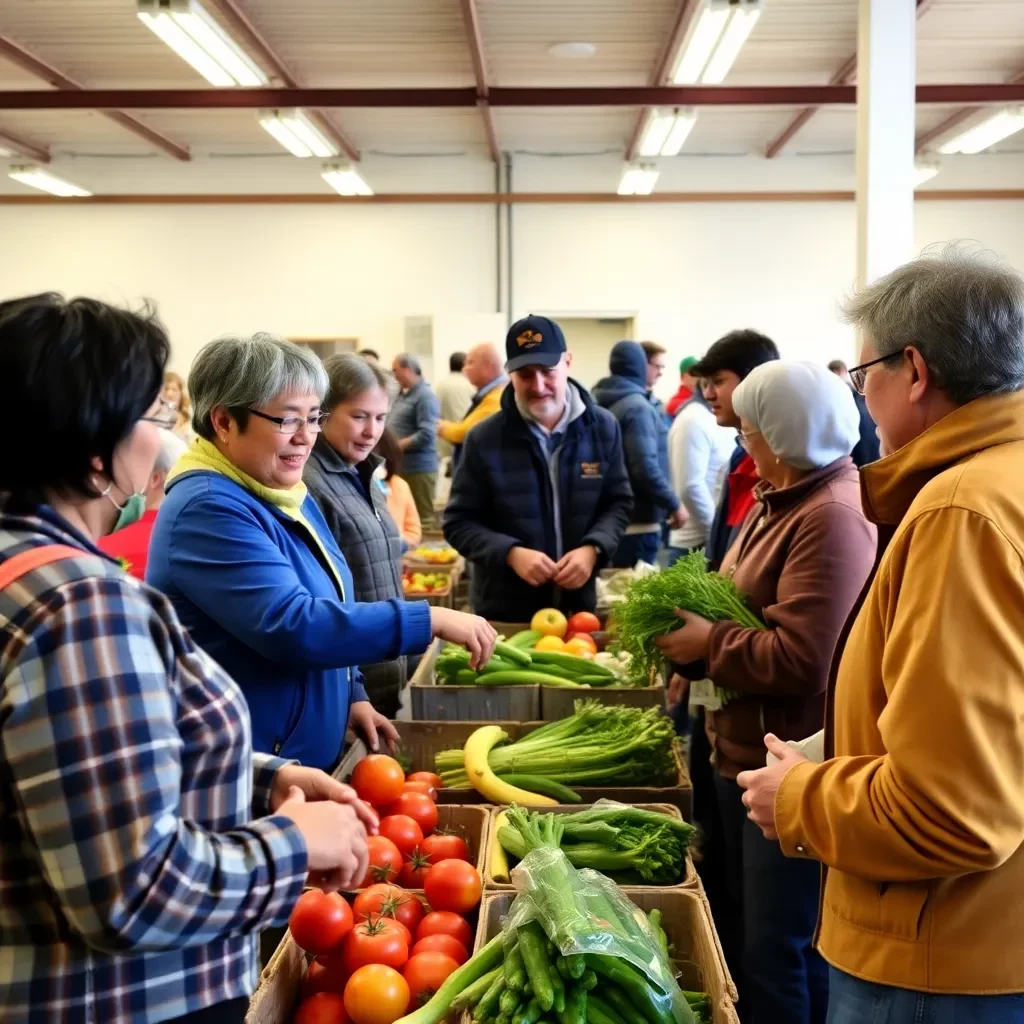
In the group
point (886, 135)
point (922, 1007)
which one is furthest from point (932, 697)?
point (886, 135)

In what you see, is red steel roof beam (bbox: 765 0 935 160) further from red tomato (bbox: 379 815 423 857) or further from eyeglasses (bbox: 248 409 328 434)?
red tomato (bbox: 379 815 423 857)

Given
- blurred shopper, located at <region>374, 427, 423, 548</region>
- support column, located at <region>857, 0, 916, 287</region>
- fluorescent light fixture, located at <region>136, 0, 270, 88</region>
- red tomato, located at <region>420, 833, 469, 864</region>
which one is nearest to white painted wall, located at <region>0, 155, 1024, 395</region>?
fluorescent light fixture, located at <region>136, 0, 270, 88</region>

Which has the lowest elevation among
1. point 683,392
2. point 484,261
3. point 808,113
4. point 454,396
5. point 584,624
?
point 584,624

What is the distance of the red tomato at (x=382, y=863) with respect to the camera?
184cm

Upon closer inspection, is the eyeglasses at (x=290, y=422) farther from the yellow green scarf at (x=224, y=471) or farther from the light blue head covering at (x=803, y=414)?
the light blue head covering at (x=803, y=414)

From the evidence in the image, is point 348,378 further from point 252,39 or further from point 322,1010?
point 252,39

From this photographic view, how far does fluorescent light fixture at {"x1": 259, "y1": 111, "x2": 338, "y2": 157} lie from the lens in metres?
7.96

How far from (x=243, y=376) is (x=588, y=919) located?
114 cm

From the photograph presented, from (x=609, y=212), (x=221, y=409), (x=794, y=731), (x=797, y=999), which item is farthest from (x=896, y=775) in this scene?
(x=609, y=212)

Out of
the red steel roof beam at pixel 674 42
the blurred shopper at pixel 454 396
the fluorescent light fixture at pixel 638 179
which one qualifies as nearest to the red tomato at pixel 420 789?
the red steel roof beam at pixel 674 42

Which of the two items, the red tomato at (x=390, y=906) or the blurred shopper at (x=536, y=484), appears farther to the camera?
the blurred shopper at (x=536, y=484)

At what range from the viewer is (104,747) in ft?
3.03

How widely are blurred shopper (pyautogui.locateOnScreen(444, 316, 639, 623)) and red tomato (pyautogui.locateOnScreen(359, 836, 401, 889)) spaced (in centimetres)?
149

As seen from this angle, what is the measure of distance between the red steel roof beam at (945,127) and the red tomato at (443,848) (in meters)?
9.71
